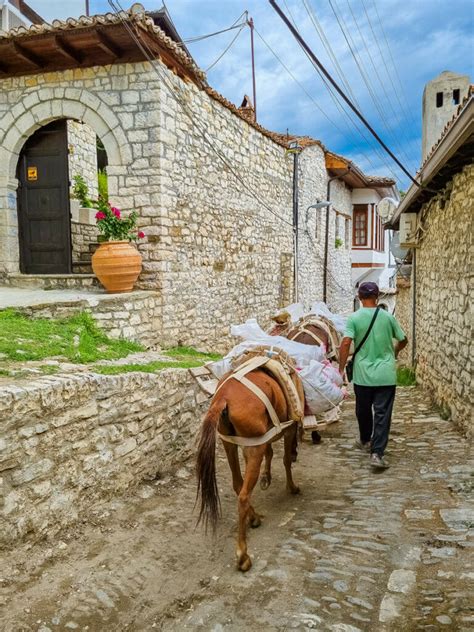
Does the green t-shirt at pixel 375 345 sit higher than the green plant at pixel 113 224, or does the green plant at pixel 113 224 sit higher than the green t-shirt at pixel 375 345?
the green plant at pixel 113 224

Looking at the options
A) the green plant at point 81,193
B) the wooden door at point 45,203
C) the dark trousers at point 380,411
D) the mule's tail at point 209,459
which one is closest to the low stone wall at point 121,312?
the wooden door at point 45,203

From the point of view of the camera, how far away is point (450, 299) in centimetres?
635

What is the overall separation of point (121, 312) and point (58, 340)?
1518mm

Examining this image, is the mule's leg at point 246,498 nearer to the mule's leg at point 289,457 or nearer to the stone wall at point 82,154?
the mule's leg at point 289,457

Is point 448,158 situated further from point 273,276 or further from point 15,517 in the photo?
point 273,276

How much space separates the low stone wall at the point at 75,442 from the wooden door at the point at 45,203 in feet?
14.7

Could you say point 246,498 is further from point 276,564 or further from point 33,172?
point 33,172

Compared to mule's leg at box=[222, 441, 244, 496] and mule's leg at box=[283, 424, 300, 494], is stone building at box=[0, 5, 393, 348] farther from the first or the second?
mule's leg at box=[222, 441, 244, 496]

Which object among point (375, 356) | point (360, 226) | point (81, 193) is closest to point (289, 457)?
A: point (375, 356)

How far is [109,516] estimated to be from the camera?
3.93m

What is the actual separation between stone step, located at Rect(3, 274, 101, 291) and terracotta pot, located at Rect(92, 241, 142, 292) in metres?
0.36

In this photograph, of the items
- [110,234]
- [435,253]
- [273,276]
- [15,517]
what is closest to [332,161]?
[273,276]

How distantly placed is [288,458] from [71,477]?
171 centimetres

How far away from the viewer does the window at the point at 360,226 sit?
2273cm
